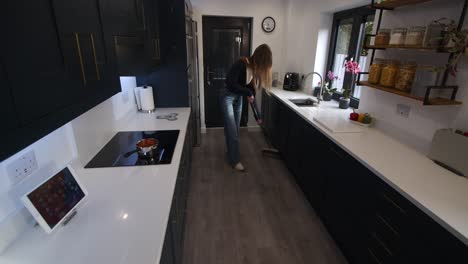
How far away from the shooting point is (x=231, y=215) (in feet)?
7.95

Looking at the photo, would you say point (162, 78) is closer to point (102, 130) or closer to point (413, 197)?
point (102, 130)

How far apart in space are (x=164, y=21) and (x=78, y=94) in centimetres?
209

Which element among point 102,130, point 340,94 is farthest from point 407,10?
point 102,130

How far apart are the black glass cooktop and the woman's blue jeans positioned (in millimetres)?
1059

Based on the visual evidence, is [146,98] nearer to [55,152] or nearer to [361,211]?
[55,152]

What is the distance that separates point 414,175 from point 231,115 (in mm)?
2037

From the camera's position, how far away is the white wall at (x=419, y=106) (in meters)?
1.50

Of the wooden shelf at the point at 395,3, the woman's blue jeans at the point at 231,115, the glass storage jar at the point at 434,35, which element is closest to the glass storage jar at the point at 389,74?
the glass storage jar at the point at 434,35

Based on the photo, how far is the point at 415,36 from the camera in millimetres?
1615

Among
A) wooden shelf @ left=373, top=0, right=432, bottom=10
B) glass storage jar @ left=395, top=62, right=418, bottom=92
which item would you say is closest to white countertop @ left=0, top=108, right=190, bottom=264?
glass storage jar @ left=395, top=62, right=418, bottom=92

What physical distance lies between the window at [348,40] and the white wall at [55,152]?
234cm

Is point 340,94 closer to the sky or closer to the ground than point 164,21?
closer to the ground

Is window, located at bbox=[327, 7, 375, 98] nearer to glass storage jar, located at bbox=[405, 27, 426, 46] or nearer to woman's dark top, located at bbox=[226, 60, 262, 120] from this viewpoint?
glass storage jar, located at bbox=[405, 27, 426, 46]

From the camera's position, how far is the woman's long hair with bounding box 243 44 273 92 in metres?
2.75
